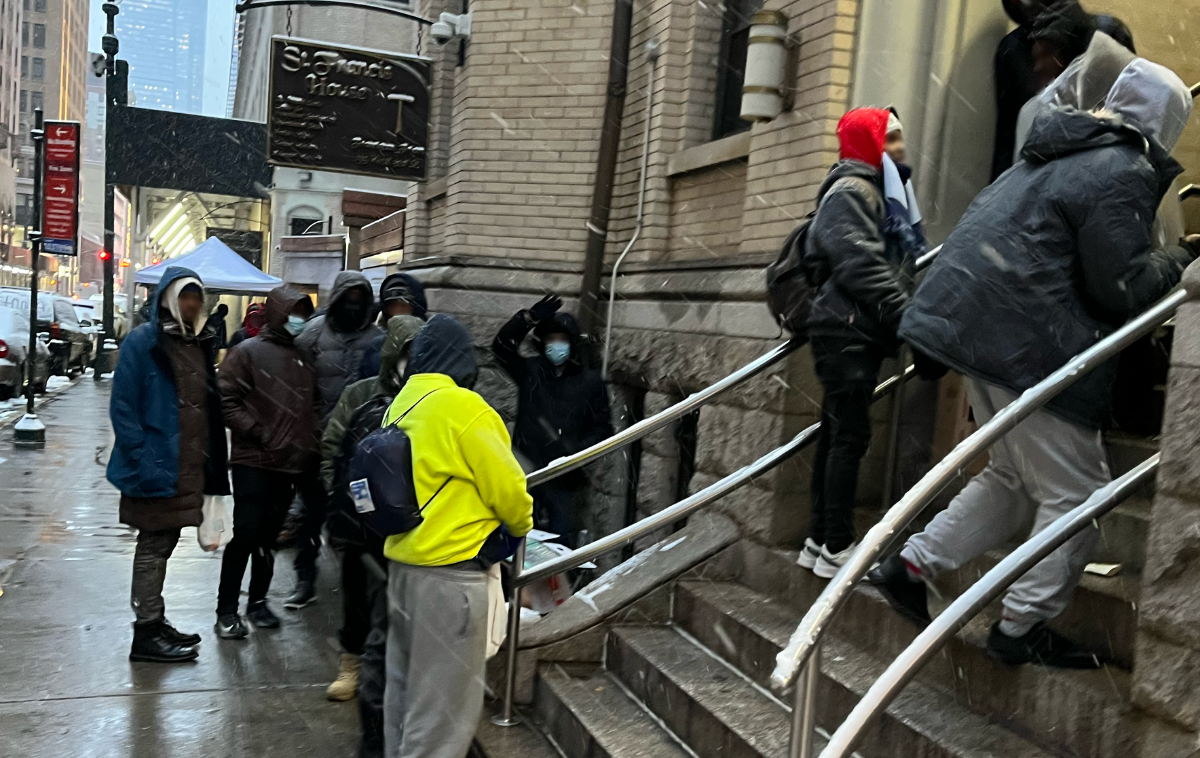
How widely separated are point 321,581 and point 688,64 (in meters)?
4.43

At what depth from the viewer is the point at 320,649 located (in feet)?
19.4

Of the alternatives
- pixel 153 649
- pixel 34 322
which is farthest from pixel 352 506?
pixel 34 322

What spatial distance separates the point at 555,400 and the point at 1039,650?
3.75 metres

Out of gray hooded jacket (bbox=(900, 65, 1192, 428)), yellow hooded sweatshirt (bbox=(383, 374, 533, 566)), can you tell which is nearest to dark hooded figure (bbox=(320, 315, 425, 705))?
yellow hooded sweatshirt (bbox=(383, 374, 533, 566))

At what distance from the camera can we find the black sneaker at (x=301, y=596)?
6668 millimetres

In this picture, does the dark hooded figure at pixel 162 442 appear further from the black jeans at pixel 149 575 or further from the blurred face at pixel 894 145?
the blurred face at pixel 894 145

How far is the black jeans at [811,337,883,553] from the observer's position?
13.8 feet

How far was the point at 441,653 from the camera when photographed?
12.8 feet

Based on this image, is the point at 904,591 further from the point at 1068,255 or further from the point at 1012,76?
the point at 1012,76

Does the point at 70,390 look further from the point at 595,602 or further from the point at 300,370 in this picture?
the point at 595,602

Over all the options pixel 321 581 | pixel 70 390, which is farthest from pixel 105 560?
pixel 70 390

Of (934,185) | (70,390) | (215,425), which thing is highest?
(934,185)

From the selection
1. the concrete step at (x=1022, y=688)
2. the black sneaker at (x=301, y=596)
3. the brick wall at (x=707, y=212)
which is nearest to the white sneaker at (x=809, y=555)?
the concrete step at (x=1022, y=688)

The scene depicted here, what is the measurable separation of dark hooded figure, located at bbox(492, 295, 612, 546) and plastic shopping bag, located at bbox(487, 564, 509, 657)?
92.5 inches
